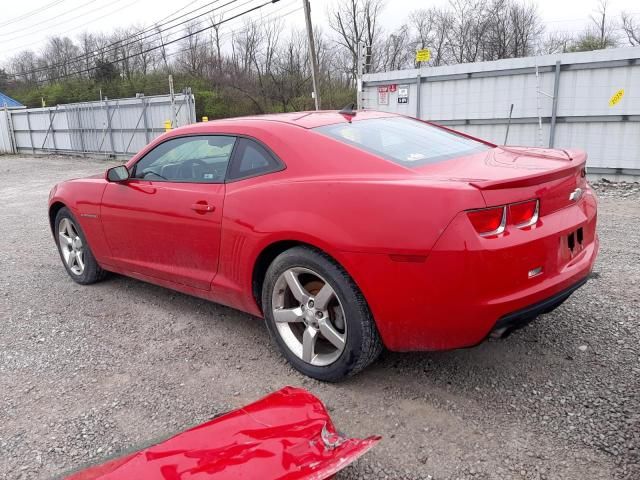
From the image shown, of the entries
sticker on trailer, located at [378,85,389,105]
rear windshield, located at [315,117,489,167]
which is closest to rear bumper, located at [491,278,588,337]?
rear windshield, located at [315,117,489,167]

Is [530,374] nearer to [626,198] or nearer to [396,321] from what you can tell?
[396,321]

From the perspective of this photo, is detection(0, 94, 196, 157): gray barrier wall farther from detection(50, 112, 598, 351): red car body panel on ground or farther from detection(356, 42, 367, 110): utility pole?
detection(50, 112, 598, 351): red car body panel on ground

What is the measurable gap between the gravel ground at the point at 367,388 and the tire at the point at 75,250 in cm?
38

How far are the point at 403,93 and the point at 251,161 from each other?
8.82 meters

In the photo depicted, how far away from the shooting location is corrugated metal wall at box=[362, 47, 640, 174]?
8.73 m

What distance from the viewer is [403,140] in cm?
313

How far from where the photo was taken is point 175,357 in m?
3.34

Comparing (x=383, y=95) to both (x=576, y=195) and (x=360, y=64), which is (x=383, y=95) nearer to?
(x=360, y=64)

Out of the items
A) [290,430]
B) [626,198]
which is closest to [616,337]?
[290,430]

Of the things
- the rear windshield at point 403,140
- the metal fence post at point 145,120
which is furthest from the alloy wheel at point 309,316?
the metal fence post at point 145,120

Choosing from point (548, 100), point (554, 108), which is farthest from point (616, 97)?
point (548, 100)

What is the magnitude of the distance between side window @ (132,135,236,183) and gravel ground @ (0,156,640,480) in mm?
1069

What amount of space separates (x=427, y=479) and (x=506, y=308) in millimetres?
793

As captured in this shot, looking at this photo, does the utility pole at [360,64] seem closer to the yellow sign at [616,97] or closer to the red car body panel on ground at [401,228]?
the yellow sign at [616,97]
